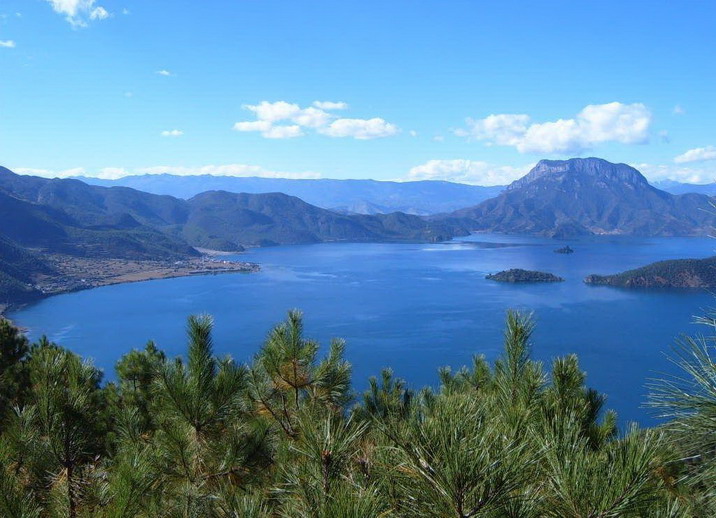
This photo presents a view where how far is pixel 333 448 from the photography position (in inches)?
47.9

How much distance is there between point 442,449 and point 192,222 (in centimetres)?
12727

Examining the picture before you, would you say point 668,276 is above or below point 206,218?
below

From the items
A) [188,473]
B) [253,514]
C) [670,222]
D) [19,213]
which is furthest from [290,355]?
[670,222]

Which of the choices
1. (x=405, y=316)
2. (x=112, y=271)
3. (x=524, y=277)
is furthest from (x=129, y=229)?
(x=405, y=316)

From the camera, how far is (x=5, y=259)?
179ft

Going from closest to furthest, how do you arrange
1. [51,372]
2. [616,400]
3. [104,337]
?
[51,372] < [616,400] < [104,337]

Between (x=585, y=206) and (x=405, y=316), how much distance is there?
139551mm

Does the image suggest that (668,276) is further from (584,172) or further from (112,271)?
(584,172)

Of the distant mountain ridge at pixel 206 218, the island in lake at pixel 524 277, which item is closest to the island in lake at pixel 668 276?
the island in lake at pixel 524 277

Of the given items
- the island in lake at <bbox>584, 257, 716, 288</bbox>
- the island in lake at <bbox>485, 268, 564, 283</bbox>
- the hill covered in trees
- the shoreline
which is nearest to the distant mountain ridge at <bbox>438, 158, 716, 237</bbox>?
the hill covered in trees

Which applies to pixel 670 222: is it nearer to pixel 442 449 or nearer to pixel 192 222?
pixel 192 222

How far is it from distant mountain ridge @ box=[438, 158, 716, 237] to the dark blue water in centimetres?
7119

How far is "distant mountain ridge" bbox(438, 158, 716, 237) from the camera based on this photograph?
129 meters

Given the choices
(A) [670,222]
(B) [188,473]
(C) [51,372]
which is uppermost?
(A) [670,222]
